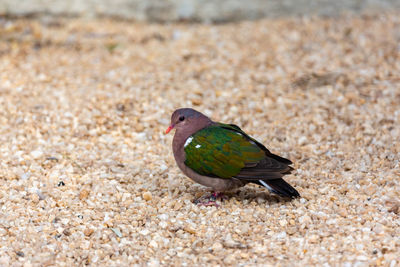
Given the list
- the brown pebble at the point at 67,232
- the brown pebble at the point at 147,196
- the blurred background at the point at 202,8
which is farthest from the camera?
the blurred background at the point at 202,8

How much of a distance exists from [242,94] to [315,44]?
61.8 inches

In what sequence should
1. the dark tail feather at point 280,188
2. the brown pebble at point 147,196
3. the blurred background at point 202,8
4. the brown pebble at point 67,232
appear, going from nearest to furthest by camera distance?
the brown pebble at point 67,232 < the dark tail feather at point 280,188 < the brown pebble at point 147,196 < the blurred background at point 202,8

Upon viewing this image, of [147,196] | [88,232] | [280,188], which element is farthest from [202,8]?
[88,232]

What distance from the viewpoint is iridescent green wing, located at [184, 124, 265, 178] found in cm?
363

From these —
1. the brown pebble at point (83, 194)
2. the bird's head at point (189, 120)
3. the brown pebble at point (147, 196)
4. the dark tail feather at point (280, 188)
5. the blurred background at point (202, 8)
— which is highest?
the blurred background at point (202, 8)

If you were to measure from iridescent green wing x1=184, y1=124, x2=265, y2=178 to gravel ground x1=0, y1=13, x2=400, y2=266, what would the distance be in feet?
1.02

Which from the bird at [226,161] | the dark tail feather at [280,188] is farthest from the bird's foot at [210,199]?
the dark tail feather at [280,188]

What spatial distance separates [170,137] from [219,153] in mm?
1339

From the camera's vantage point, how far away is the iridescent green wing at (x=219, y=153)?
363 cm

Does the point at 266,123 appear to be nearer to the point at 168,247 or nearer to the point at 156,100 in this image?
the point at 156,100

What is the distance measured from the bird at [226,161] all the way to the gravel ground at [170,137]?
0.19m

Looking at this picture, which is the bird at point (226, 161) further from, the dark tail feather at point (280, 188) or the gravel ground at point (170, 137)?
the gravel ground at point (170, 137)

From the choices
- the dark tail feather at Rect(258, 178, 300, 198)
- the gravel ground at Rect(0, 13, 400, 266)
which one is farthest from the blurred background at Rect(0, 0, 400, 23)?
the dark tail feather at Rect(258, 178, 300, 198)

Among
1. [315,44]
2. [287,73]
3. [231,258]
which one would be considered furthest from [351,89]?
[231,258]
